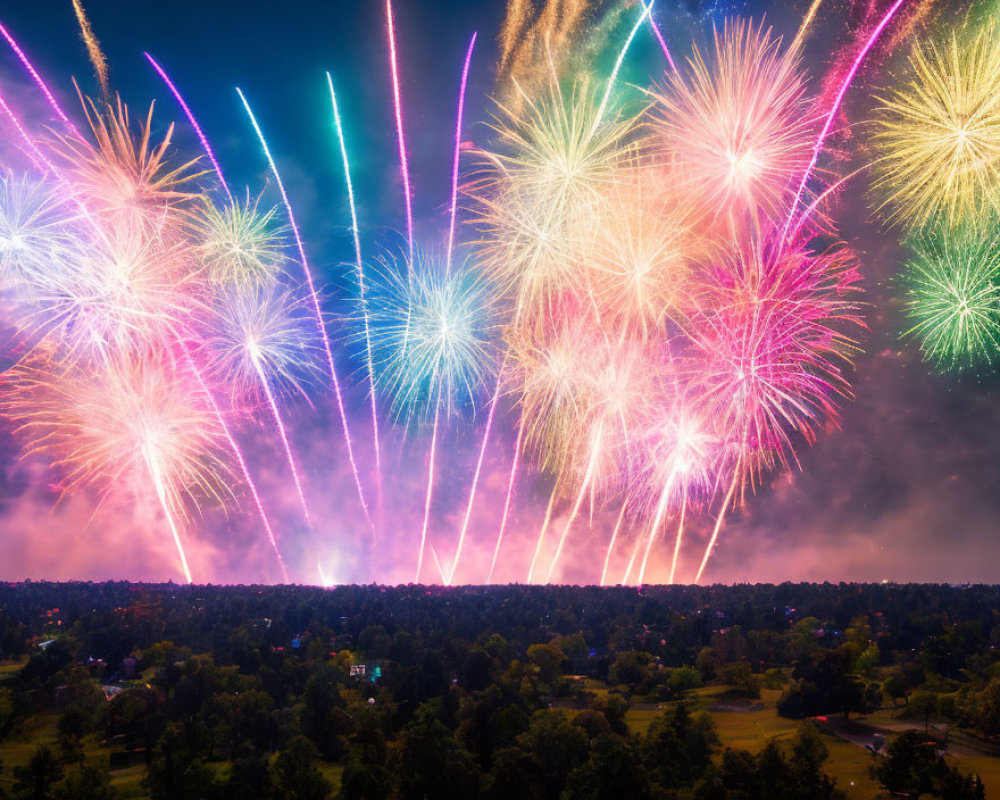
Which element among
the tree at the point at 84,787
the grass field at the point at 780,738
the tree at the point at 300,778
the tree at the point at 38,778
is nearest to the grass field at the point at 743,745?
the grass field at the point at 780,738

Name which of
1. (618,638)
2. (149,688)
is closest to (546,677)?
(618,638)

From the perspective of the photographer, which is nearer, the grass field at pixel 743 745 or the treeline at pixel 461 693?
the treeline at pixel 461 693

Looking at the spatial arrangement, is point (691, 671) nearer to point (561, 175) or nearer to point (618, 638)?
point (618, 638)

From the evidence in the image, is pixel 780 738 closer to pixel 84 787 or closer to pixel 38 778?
pixel 84 787

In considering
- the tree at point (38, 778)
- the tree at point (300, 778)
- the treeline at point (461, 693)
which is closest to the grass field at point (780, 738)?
the treeline at point (461, 693)

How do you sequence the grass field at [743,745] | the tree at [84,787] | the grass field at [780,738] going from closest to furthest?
1. the tree at [84,787]
2. the grass field at [780,738]
3. the grass field at [743,745]

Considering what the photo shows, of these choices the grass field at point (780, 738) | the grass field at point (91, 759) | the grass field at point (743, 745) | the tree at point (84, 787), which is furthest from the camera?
the grass field at point (743, 745)

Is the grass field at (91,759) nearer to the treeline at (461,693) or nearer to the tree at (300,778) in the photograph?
the treeline at (461,693)

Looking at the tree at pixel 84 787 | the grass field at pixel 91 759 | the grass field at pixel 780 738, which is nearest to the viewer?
the tree at pixel 84 787

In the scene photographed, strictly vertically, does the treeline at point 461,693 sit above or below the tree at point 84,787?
above
